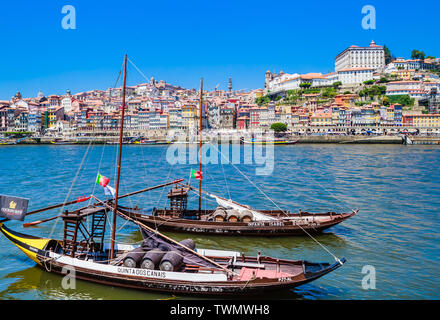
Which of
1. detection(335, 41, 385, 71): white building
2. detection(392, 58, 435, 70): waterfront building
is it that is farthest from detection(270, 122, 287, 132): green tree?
detection(392, 58, 435, 70): waterfront building

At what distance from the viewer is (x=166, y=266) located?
30.8 feet

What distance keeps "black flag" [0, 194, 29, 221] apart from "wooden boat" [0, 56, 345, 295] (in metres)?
0.04

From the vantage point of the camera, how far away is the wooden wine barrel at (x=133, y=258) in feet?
31.4

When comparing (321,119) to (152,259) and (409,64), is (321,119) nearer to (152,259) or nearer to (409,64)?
(409,64)

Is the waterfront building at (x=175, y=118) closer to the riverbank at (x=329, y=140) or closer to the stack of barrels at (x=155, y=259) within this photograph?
the riverbank at (x=329, y=140)

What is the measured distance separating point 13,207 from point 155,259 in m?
4.55

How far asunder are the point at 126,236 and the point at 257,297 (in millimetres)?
7548

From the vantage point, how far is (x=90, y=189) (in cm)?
2495

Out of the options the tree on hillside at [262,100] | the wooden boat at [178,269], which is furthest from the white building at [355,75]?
the wooden boat at [178,269]

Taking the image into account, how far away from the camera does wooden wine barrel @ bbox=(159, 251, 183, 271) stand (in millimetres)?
9367

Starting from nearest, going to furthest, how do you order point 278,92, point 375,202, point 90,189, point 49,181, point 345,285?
point 345,285 → point 375,202 → point 90,189 → point 49,181 → point 278,92
